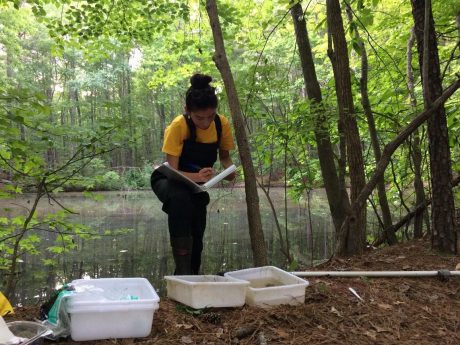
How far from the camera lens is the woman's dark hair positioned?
8.81ft

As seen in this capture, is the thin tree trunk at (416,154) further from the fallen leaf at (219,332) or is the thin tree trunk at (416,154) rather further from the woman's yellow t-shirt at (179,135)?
the fallen leaf at (219,332)

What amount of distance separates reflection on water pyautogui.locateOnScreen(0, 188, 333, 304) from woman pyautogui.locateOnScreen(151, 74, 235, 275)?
179 cm

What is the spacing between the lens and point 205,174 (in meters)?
2.79

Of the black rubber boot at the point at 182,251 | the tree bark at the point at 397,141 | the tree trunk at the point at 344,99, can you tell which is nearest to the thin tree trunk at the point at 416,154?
the tree trunk at the point at 344,99

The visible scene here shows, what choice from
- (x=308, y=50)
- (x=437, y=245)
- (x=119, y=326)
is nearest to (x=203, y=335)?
(x=119, y=326)

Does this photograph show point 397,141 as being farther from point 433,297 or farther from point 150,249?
point 150,249

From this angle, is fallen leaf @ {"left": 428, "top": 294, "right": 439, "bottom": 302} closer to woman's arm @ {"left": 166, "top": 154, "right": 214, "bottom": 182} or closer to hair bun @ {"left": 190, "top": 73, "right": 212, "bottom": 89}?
woman's arm @ {"left": 166, "top": 154, "right": 214, "bottom": 182}

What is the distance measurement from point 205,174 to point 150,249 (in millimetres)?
6054

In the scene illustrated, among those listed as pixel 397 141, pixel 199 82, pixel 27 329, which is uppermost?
pixel 199 82

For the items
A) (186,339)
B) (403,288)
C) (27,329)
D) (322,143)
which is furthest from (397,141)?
(27,329)

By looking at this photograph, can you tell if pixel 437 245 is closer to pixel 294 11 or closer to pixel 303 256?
pixel 294 11

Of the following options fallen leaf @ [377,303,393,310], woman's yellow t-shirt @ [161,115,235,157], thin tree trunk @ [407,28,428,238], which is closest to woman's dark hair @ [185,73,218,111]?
woman's yellow t-shirt @ [161,115,235,157]

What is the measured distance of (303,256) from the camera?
7.46 metres

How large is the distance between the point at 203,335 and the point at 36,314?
1027mm
